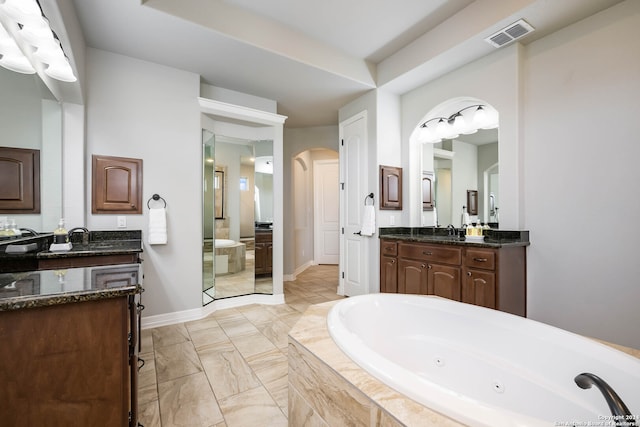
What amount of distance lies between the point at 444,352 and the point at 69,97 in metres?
3.46

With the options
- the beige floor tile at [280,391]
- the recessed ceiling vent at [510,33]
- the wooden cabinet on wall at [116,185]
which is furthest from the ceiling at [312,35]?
the beige floor tile at [280,391]

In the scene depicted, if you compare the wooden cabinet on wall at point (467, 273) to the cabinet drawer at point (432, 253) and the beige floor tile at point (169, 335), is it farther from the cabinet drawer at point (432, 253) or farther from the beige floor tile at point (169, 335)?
the beige floor tile at point (169, 335)

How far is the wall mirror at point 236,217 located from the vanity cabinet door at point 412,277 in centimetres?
167

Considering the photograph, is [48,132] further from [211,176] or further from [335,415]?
[335,415]

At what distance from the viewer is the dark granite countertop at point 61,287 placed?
91 centimetres

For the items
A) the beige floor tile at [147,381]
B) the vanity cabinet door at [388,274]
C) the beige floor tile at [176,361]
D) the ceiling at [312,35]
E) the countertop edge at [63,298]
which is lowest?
the beige floor tile at [176,361]

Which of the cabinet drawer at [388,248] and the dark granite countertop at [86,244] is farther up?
the dark granite countertop at [86,244]

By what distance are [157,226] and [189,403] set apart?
1.67 metres

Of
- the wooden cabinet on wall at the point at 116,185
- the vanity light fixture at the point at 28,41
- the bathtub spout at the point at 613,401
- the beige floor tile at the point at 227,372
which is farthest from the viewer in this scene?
the wooden cabinet on wall at the point at 116,185

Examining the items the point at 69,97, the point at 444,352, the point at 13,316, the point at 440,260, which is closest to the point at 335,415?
Answer: the point at 444,352

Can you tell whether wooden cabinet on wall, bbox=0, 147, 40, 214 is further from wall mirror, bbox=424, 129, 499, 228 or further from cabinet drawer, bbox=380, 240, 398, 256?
wall mirror, bbox=424, 129, 499, 228

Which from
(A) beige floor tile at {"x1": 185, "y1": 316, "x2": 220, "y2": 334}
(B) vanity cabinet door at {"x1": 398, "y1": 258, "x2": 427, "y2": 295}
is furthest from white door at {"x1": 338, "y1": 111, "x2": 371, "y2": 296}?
(A) beige floor tile at {"x1": 185, "y1": 316, "x2": 220, "y2": 334}

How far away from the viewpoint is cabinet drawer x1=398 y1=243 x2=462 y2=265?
2629 millimetres

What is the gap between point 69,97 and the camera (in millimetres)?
2355
